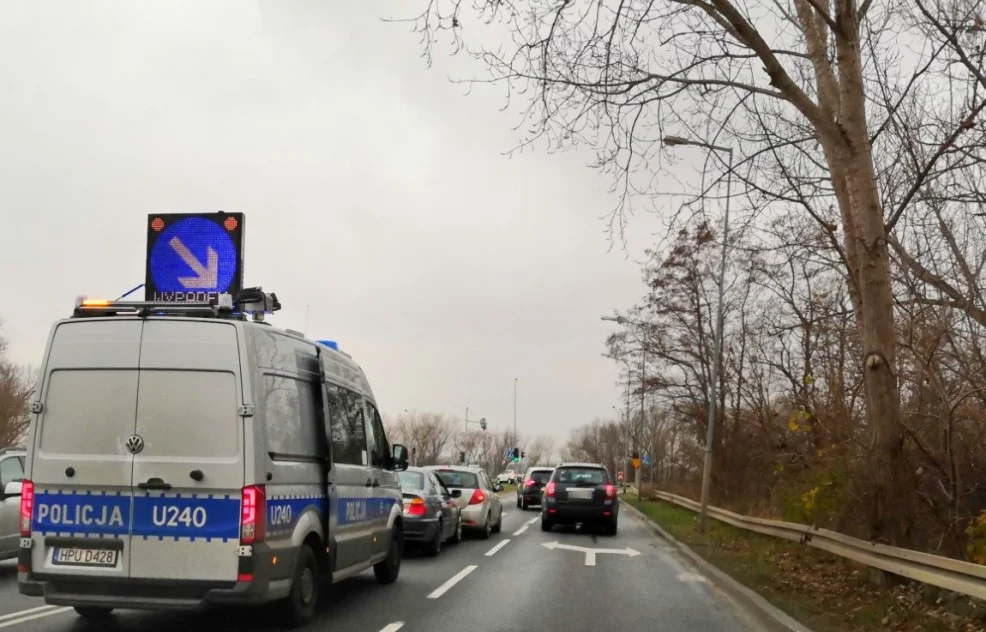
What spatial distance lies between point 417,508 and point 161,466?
7.61 meters

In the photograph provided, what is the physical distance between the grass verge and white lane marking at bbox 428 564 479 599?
12.1 feet

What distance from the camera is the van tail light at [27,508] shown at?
6.83m

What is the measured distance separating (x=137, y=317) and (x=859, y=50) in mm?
8662

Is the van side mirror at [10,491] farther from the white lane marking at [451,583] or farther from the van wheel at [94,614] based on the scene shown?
the white lane marking at [451,583]

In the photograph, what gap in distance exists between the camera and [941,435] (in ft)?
36.7

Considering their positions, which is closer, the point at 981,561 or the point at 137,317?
the point at 137,317

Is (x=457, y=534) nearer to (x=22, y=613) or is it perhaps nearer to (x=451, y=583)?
(x=451, y=583)

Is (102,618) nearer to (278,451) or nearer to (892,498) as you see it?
(278,451)

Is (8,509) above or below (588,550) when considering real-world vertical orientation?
above

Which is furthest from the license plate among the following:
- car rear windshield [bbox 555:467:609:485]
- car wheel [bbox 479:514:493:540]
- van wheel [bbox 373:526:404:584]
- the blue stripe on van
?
car rear windshield [bbox 555:467:609:485]

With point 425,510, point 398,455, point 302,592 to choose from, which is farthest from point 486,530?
point 302,592

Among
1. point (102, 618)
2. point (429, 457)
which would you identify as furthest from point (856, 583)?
point (429, 457)

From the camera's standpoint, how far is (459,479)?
18.7m

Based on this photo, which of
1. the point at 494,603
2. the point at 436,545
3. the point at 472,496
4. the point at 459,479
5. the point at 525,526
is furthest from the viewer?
the point at 525,526
